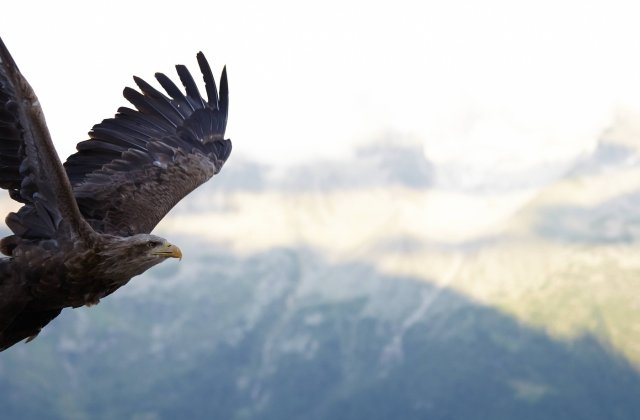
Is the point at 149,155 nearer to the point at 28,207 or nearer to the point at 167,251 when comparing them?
the point at 28,207

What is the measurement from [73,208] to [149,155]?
4568mm

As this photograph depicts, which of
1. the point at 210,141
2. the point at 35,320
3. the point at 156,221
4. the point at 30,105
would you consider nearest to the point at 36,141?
the point at 30,105

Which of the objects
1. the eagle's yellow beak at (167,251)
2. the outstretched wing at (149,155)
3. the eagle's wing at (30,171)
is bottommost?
the eagle's yellow beak at (167,251)

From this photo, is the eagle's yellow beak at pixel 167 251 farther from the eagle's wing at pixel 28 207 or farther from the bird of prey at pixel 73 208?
the eagle's wing at pixel 28 207

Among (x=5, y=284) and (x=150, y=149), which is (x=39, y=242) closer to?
(x=5, y=284)

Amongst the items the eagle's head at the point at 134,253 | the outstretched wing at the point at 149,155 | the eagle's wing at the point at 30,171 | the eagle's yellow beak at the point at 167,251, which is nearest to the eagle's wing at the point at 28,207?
the eagle's wing at the point at 30,171

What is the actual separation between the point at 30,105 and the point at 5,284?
272cm

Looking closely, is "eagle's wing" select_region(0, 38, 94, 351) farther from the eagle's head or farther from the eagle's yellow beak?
the eagle's yellow beak

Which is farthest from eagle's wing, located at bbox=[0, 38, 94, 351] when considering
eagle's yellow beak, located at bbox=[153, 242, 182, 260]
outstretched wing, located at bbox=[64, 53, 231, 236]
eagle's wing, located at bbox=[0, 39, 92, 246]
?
outstretched wing, located at bbox=[64, 53, 231, 236]

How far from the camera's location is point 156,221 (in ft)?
53.8

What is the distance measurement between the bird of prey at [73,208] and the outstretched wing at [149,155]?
0.07 ft

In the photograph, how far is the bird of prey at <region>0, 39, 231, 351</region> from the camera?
12.9 m

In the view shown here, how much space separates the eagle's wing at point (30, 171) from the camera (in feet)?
40.0

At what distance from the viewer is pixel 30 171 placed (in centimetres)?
1336
